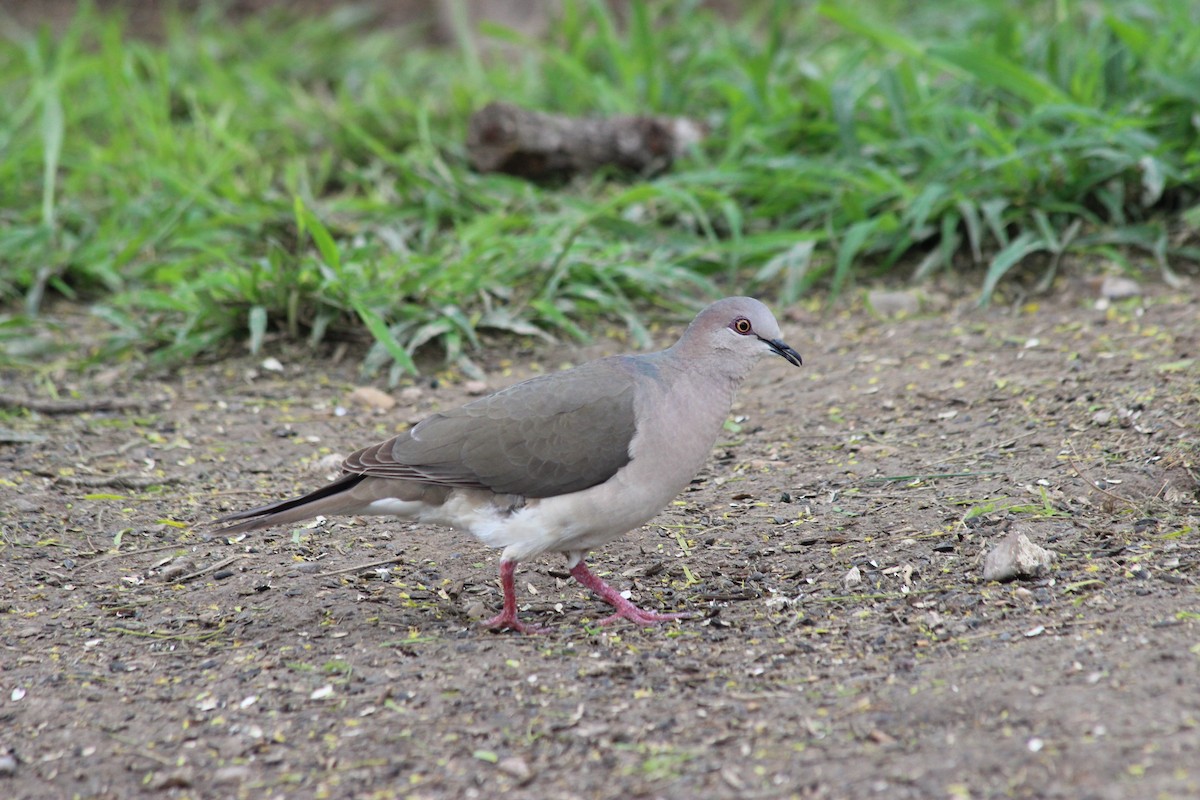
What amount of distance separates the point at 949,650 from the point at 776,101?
4156 millimetres

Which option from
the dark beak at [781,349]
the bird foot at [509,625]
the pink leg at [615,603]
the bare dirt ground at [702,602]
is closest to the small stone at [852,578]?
the bare dirt ground at [702,602]

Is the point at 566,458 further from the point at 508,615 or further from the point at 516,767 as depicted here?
the point at 516,767

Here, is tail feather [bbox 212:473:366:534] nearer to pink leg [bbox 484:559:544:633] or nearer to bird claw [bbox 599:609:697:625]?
pink leg [bbox 484:559:544:633]

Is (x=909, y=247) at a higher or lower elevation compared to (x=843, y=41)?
lower

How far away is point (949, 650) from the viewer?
317cm

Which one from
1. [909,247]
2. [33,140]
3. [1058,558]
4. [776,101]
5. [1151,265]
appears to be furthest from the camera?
[33,140]

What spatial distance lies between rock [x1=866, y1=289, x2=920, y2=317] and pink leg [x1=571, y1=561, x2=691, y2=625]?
238 centimetres

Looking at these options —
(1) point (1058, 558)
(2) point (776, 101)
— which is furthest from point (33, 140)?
(1) point (1058, 558)

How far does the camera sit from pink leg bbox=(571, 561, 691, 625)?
11.9 feet

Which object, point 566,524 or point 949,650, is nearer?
point 949,650

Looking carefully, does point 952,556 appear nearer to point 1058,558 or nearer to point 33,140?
point 1058,558

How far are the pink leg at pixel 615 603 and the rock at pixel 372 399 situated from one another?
1659 millimetres

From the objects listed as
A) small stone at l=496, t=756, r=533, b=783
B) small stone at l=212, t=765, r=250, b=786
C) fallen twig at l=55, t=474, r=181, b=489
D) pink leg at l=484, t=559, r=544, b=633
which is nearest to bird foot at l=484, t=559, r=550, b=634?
pink leg at l=484, t=559, r=544, b=633

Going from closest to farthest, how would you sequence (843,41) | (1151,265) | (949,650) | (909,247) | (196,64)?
1. (949,650)
2. (1151,265)
3. (909,247)
4. (843,41)
5. (196,64)
